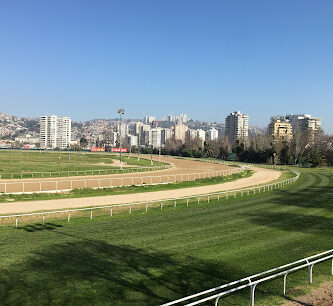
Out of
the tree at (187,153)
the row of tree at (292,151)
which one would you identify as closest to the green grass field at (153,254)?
the row of tree at (292,151)

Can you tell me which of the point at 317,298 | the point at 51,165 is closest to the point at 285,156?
the point at 51,165

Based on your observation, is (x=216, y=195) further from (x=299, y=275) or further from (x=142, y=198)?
(x=299, y=275)

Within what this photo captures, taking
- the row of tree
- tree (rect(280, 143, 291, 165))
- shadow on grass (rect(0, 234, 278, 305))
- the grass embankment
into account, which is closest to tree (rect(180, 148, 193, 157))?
the row of tree

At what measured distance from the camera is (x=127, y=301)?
8.65 metres

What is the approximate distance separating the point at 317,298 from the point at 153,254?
576cm

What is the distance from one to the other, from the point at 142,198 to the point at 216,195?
267 inches

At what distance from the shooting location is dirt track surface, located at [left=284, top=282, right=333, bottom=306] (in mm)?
8758

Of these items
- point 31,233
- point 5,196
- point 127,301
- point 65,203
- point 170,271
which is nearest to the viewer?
point 127,301

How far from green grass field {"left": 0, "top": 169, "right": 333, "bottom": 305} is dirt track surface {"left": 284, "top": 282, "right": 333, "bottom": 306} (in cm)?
31

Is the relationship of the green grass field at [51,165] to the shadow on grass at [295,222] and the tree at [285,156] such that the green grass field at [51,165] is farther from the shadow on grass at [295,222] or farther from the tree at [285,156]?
the tree at [285,156]

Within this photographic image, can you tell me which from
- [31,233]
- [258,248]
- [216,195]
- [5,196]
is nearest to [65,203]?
[5,196]

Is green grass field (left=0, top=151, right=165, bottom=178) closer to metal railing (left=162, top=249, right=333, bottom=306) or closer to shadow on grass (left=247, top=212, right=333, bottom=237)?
shadow on grass (left=247, top=212, right=333, bottom=237)

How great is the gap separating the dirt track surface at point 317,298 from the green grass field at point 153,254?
12.2 inches

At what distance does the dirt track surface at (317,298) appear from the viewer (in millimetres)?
8758
